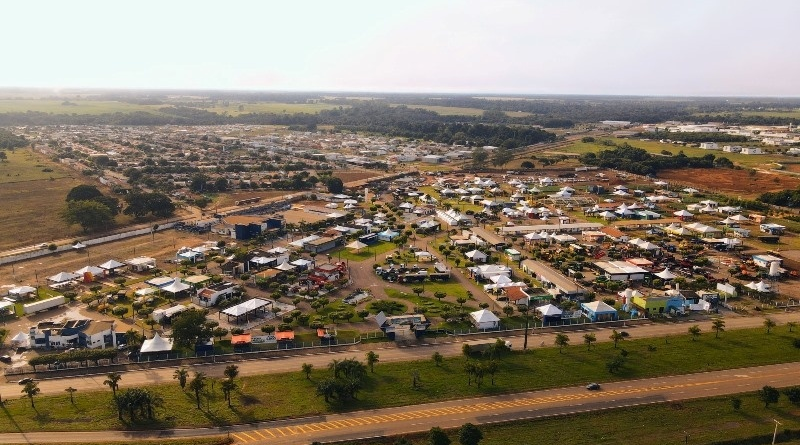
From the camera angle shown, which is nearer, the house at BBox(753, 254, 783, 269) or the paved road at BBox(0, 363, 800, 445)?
the paved road at BBox(0, 363, 800, 445)

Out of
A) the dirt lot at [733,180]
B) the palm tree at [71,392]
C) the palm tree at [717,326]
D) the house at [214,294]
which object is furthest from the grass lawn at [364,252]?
the dirt lot at [733,180]

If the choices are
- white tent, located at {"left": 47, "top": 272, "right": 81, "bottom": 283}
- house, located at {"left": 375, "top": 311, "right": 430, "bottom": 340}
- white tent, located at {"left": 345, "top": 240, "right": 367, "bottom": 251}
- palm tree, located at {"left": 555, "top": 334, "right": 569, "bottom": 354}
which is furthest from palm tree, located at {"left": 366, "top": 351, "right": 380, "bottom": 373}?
white tent, located at {"left": 47, "top": 272, "right": 81, "bottom": 283}

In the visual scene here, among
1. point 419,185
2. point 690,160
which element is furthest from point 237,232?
point 690,160

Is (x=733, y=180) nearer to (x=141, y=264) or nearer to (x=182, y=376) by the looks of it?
(x=141, y=264)

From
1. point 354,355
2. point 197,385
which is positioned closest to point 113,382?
point 197,385

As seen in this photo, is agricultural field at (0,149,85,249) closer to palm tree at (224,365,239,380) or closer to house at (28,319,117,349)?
house at (28,319,117,349)

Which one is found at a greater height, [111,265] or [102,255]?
[111,265]

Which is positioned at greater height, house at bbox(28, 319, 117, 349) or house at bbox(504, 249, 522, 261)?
house at bbox(504, 249, 522, 261)
